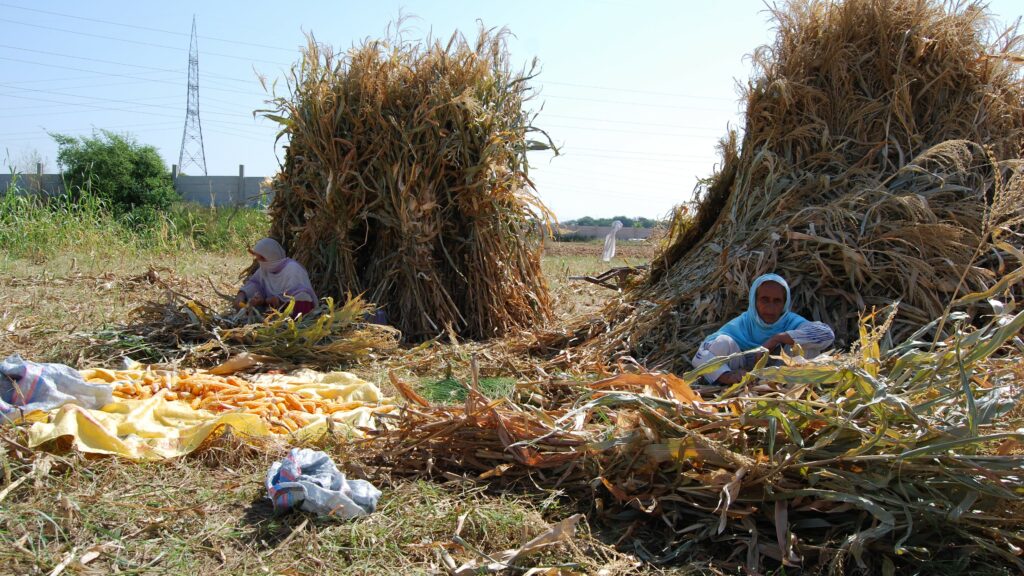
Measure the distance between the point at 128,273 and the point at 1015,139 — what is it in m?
8.30

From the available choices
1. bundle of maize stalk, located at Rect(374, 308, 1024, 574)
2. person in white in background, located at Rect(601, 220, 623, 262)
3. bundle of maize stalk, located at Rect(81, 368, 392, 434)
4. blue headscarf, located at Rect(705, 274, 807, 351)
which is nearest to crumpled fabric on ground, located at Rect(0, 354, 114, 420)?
bundle of maize stalk, located at Rect(81, 368, 392, 434)

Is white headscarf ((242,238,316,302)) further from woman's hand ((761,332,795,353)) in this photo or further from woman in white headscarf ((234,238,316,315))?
woman's hand ((761,332,795,353))

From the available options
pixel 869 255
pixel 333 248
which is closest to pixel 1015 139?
pixel 869 255

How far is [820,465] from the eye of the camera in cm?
220

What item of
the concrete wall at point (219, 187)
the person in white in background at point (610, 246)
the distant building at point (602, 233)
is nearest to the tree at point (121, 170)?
the concrete wall at point (219, 187)

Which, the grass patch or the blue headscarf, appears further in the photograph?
the grass patch

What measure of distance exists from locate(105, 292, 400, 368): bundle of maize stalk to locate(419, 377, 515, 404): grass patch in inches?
28.2

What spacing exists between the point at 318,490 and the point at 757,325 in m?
2.50

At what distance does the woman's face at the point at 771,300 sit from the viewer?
3.86 m

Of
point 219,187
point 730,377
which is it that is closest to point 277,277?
point 730,377

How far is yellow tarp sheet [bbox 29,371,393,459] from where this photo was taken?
2.82m

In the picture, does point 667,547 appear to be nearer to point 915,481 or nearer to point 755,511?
point 755,511

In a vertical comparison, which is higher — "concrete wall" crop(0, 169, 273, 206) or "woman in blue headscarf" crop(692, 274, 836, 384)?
"concrete wall" crop(0, 169, 273, 206)

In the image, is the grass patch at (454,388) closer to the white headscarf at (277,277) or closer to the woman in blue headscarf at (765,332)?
the woman in blue headscarf at (765,332)
